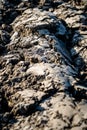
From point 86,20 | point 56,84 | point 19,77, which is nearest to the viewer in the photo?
point 56,84

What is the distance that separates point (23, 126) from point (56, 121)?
0.36 metres

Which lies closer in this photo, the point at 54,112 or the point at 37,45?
the point at 54,112

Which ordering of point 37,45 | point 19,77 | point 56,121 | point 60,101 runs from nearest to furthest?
point 56,121 → point 60,101 → point 19,77 → point 37,45

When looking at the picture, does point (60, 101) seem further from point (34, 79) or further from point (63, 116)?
point (34, 79)

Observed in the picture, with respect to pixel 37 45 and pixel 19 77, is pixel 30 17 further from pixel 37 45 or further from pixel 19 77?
pixel 19 77

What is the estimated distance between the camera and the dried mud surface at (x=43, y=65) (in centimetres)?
296

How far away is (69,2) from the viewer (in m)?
5.32

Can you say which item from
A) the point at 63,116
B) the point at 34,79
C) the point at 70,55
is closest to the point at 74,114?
the point at 63,116

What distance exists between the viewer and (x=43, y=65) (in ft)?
12.0

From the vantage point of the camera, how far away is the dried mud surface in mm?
2959

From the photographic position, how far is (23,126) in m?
2.91

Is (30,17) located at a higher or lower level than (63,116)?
higher

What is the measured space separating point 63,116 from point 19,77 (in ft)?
3.04

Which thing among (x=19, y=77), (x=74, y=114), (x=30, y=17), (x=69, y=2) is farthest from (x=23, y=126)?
(x=69, y=2)
